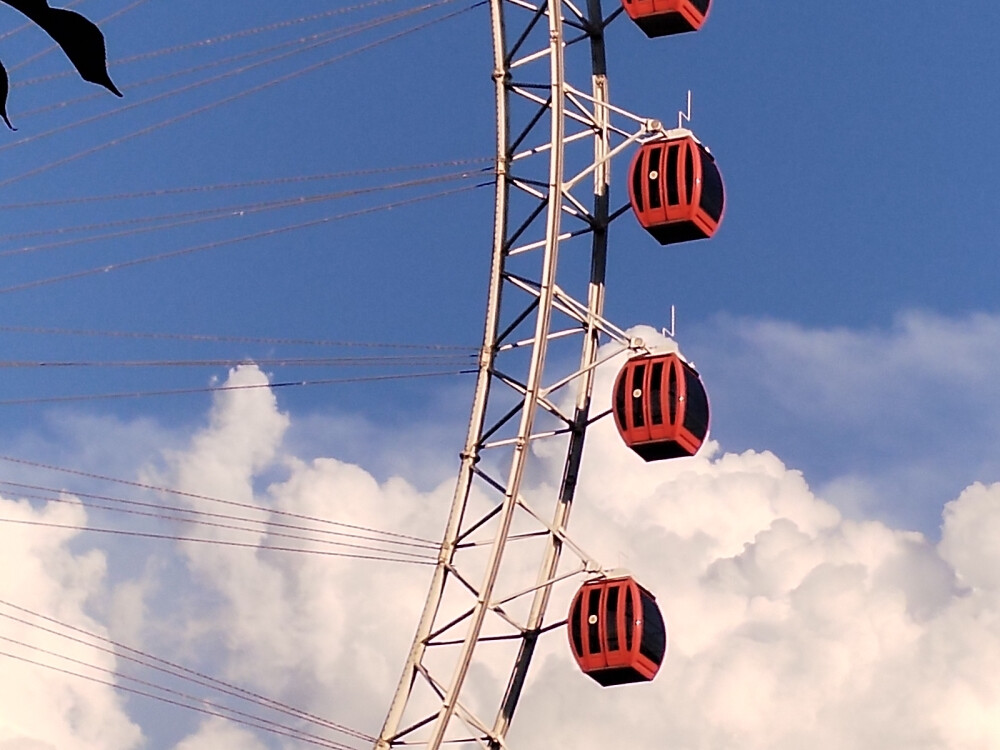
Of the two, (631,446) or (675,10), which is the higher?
(675,10)

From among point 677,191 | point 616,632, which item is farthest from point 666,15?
Result: point 616,632

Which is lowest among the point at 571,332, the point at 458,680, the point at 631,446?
the point at 458,680

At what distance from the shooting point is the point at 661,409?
3309 cm

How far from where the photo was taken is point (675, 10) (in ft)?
112

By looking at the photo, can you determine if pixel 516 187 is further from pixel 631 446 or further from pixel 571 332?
pixel 631 446

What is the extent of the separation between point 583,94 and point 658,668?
34.0 feet

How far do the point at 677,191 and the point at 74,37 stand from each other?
30803 mm

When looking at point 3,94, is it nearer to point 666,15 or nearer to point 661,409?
point 661,409

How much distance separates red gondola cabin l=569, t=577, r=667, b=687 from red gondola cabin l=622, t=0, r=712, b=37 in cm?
A: 992

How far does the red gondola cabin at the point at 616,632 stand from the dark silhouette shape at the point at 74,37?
1162 inches

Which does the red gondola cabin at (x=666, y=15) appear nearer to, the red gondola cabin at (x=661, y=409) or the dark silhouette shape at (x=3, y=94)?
the red gondola cabin at (x=661, y=409)

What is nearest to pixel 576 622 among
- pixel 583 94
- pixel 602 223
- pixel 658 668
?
pixel 658 668

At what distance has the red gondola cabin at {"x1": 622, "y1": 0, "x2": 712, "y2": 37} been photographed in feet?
112

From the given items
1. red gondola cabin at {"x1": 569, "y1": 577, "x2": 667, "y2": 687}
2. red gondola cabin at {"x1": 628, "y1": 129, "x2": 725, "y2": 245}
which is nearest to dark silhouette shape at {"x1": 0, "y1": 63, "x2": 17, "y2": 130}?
red gondola cabin at {"x1": 569, "y1": 577, "x2": 667, "y2": 687}
